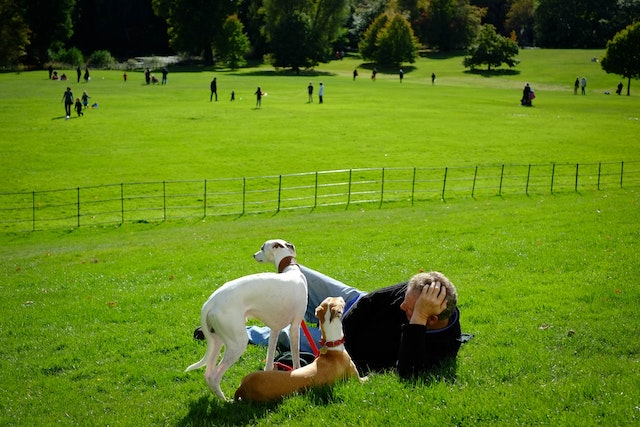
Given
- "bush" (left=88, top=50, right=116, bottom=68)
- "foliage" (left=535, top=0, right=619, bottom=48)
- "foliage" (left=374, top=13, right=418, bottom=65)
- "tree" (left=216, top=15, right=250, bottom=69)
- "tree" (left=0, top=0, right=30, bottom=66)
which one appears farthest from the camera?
"foliage" (left=535, top=0, right=619, bottom=48)

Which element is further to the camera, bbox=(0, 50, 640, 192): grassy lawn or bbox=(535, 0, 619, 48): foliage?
bbox=(535, 0, 619, 48): foliage

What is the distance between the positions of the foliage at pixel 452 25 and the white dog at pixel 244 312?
408 feet

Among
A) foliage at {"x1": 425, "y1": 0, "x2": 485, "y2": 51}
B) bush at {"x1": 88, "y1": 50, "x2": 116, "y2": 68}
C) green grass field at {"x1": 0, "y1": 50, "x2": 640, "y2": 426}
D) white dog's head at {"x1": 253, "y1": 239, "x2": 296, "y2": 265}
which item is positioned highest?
foliage at {"x1": 425, "y1": 0, "x2": 485, "y2": 51}

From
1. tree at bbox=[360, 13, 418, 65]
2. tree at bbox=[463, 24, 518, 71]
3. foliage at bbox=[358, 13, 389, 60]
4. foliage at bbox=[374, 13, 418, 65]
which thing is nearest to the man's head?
tree at bbox=[463, 24, 518, 71]

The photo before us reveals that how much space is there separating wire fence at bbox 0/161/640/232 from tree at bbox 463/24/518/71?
71969mm

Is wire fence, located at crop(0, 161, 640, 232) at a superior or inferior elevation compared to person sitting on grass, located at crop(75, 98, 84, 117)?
inferior

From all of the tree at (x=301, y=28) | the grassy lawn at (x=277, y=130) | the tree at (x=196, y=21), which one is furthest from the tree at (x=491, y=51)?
the tree at (x=196, y=21)

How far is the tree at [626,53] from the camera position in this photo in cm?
7938

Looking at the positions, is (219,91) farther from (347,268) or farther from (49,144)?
(347,268)

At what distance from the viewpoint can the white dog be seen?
22.2 ft

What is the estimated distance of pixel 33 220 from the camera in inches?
1030

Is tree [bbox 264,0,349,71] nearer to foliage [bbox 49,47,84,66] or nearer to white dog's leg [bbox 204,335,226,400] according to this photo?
foliage [bbox 49,47,84,66]

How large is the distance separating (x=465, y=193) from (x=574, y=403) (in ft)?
86.3

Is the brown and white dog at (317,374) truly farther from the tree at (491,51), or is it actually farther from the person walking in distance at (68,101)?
the tree at (491,51)
